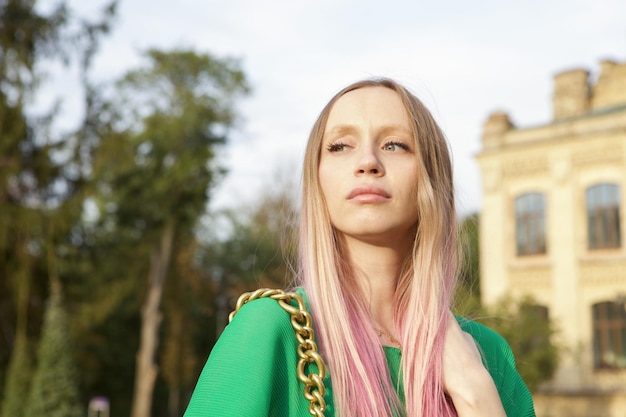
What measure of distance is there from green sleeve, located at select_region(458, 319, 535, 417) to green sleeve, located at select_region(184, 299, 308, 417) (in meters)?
0.65

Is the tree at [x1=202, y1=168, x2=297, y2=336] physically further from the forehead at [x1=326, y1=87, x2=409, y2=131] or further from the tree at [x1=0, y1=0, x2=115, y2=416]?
the forehead at [x1=326, y1=87, x2=409, y2=131]

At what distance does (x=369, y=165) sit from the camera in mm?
1800

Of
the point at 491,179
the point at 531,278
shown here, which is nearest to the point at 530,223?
the point at 531,278

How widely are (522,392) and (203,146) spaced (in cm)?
2868

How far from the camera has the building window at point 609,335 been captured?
918 inches

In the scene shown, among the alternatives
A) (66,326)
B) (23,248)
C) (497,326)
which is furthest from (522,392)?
(23,248)

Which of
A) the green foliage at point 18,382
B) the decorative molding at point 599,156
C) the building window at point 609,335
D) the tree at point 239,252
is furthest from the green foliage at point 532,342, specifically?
the tree at point 239,252

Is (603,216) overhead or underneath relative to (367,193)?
overhead

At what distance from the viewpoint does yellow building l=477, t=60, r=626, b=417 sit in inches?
929

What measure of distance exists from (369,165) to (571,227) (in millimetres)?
24196

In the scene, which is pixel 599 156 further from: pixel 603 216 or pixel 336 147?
pixel 336 147

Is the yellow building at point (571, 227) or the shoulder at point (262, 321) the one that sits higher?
the yellow building at point (571, 227)

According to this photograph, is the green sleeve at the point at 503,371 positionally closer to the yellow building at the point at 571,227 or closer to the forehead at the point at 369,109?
the forehead at the point at 369,109

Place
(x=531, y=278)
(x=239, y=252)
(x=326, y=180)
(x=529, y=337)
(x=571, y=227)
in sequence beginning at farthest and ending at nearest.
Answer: (x=239, y=252), (x=531, y=278), (x=571, y=227), (x=529, y=337), (x=326, y=180)
